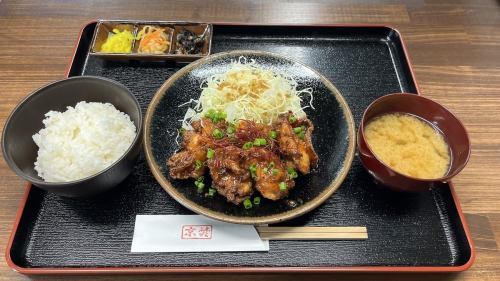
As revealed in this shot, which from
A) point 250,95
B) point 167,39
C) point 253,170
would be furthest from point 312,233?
point 167,39

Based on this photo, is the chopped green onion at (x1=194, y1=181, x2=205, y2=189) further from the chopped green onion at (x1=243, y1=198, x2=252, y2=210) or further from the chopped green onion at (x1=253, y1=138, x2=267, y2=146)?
the chopped green onion at (x1=253, y1=138, x2=267, y2=146)

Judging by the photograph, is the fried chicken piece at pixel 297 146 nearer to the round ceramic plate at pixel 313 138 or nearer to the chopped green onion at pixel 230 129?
the round ceramic plate at pixel 313 138

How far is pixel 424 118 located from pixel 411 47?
3.71ft

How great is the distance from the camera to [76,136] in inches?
91.0

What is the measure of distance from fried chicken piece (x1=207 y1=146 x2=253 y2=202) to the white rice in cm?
58

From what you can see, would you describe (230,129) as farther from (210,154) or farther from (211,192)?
(211,192)

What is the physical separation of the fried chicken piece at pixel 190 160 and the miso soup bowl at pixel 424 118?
969mm

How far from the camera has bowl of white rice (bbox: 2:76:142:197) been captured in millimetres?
2090

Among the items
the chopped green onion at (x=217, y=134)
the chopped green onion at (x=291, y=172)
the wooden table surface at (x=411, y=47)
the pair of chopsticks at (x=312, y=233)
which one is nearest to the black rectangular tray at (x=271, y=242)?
the pair of chopsticks at (x=312, y=233)

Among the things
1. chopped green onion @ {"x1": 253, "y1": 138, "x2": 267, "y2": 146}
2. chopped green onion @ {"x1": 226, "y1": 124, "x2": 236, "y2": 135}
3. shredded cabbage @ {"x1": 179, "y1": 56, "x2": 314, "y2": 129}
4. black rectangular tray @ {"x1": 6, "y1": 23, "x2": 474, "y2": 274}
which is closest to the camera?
black rectangular tray @ {"x1": 6, "y1": 23, "x2": 474, "y2": 274}

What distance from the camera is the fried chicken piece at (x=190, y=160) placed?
2207 millimetres

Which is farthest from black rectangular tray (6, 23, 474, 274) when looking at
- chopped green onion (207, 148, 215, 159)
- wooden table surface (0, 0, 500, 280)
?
chopped green onion (207, 148, 215, 159)

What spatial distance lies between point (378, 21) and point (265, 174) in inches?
87.0

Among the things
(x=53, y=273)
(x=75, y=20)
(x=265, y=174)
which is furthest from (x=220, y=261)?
(x=75, y=20)
